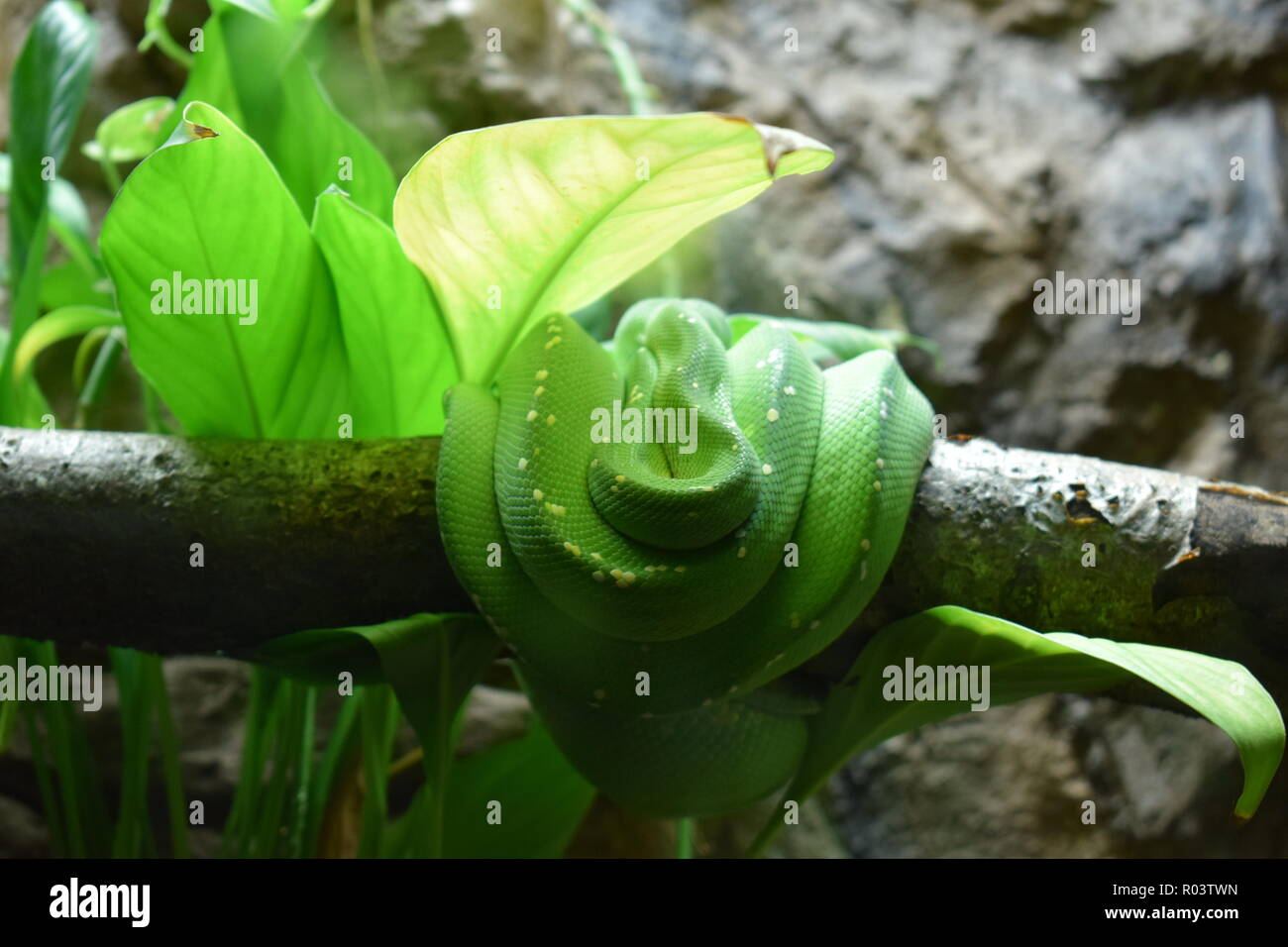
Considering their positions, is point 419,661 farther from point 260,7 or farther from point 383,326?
point 260,7

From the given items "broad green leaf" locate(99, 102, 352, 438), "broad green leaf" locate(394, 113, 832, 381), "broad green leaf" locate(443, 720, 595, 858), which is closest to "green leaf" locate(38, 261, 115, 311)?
"broad green leaf" locate(99, 102, 352, 438)

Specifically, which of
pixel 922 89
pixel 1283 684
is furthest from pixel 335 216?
pixel 922 89

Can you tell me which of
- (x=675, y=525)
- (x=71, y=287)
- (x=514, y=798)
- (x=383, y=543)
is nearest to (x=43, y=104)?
(x=71, y=287)

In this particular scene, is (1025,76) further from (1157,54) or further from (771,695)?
(771,695)

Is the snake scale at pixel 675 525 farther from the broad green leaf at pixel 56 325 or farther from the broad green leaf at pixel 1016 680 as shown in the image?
the broad green leaf at pixel 56 325

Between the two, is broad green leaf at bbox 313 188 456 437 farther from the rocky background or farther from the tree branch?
the rocky background
